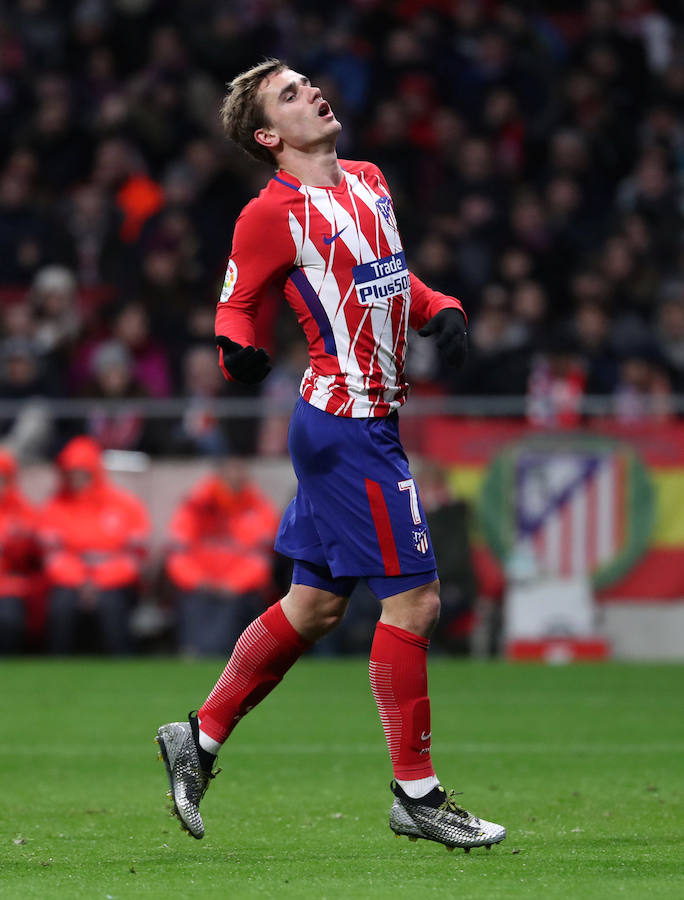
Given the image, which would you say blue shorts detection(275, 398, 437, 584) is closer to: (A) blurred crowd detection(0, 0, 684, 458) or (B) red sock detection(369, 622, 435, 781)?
(B) red sock detection(369, 622, 435, 781)

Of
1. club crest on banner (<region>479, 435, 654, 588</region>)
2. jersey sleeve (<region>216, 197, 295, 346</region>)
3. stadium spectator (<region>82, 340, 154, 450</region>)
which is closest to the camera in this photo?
jersey sleeve (<region>216, 197, 295, 346</region>)

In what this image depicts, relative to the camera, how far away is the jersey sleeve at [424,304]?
5359 millimetres

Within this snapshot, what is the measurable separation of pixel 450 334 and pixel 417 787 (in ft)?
4.43

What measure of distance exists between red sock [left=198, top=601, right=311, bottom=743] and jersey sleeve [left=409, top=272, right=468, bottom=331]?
100cm

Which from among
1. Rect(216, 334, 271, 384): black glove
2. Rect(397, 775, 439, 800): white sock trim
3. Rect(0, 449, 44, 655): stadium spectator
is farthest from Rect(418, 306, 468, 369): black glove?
Rect(0, 449, 44, 655): stadium spectator

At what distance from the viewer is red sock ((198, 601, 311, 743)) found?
529cm

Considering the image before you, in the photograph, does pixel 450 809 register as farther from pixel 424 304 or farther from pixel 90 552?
pixel 90 552

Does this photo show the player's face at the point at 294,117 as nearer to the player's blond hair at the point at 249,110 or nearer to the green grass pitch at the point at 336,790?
the player's blond hair at the point at 249,110

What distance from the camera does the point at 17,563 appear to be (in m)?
13.3

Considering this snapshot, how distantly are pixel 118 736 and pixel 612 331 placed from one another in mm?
7378

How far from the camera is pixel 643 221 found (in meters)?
15.7

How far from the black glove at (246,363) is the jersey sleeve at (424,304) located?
708 mm

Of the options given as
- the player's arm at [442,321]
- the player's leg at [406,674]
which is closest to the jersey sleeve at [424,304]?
the player's arm at [442,321]

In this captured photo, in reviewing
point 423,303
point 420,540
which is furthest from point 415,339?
point 420,540
